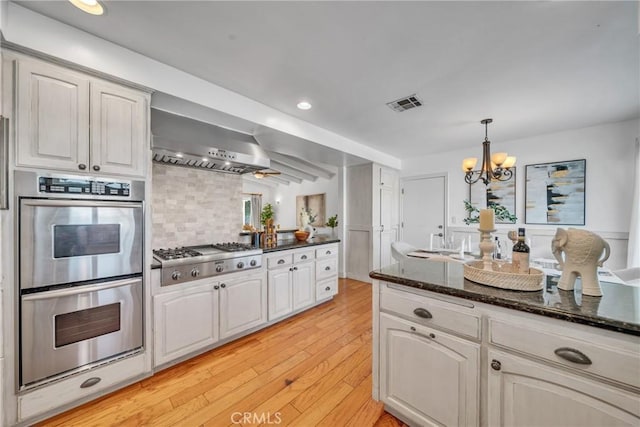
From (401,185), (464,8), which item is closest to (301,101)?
(464,8)

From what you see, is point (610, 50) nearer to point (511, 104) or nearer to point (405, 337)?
point (511, 104)

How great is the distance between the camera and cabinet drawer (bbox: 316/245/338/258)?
10.9ft

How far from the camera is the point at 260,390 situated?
5.82 ft

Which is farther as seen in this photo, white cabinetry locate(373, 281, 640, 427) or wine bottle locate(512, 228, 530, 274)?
wine bottle locate(512, 228, 530, 274)

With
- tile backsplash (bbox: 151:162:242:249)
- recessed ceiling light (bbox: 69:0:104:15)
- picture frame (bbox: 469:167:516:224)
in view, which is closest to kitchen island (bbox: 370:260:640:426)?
tile backsplash (bbox: 151:162:242:249)

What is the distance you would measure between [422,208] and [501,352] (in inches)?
160

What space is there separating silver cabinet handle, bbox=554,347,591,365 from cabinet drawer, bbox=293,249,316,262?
2380mm

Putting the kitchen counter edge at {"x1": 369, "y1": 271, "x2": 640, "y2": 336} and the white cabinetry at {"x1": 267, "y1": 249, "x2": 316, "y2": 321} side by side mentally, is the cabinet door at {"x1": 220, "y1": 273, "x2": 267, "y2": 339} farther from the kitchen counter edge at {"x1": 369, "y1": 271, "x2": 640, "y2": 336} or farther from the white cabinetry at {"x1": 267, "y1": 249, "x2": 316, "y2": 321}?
the kitchen counter edge at {"x1": 369, "y1": 271, "x2": 640, "y2": 336}

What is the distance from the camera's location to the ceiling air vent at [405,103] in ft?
8.22

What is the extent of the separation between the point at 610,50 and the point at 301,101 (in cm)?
246

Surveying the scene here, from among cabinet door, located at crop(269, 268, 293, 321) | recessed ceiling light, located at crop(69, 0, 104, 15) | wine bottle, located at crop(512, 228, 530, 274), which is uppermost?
recessed ceiling light, located at crop(69, 0, 104, 15)

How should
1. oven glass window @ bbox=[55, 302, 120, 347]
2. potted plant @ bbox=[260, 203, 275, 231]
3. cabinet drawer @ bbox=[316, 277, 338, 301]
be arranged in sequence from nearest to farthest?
oven glass window @ bbox=[55, 302, 120, 347]
cabinet drawer @ bbox=[316, 277, 338, 301]
potted plant @ bbox=[260, 203, 275, 231]

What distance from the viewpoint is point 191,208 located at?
2.69 m

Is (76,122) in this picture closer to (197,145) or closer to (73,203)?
(73,203)
